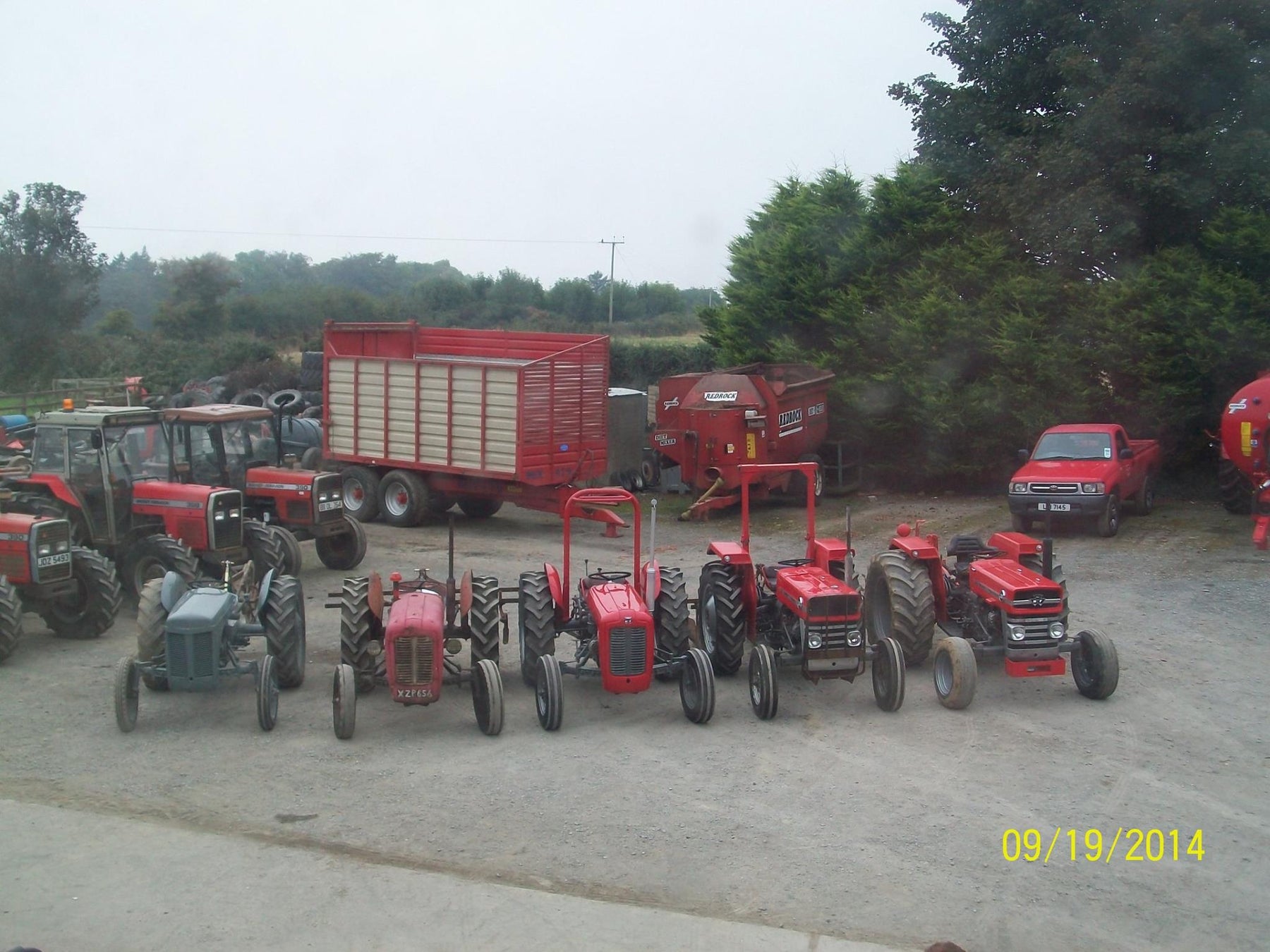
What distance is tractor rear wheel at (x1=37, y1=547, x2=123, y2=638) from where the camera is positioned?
10742mm

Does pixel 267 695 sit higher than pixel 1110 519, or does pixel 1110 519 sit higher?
pixel 1110 519

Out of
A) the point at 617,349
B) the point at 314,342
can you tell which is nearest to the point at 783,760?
the point at 617,349

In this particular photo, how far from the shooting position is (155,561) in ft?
38.6

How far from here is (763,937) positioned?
17.4 ft

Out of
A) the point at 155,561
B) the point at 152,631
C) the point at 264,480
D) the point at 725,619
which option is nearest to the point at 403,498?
the point at 264,480

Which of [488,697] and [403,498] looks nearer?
[488,697]

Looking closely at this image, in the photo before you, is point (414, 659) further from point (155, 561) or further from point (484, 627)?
point (155, 561)

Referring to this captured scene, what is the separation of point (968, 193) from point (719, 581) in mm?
13019

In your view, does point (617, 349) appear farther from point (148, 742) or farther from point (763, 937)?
point (763, 937)

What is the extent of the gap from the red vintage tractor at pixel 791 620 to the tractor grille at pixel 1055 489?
20.8 feet

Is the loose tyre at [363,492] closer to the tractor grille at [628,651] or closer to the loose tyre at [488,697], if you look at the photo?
the loose tyre at [488,697]

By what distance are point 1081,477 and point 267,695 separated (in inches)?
436

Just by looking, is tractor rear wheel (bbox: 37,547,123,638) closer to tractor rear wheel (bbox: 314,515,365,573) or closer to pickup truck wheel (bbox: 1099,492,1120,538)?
tractor rear wheel (bbox: 314,515,365,573)

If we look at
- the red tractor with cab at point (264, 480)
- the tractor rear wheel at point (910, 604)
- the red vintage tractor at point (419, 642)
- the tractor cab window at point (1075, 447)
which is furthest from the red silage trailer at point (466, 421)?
the tractor rear wheel at point (910, 604)
